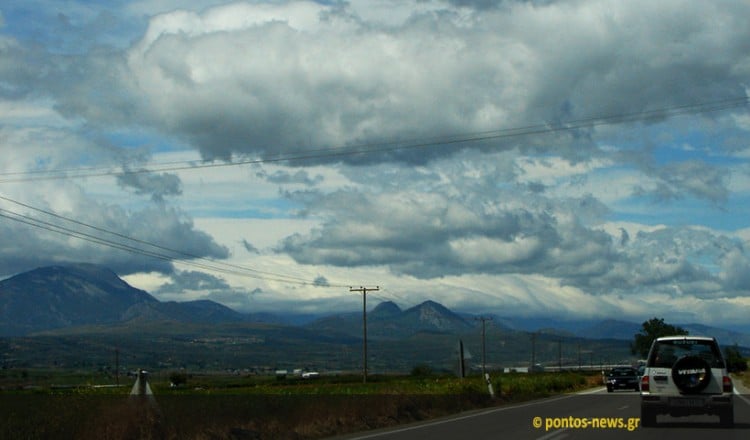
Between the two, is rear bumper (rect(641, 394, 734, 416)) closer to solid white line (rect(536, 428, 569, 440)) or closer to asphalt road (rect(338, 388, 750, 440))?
asphalt road (rect(338, 388, 750, 440))

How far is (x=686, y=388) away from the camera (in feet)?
79.0

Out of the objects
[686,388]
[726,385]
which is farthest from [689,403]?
[726,385]

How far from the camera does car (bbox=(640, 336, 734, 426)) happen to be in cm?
2411

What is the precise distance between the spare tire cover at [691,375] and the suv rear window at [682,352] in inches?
21.7

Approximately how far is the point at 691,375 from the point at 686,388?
35cm

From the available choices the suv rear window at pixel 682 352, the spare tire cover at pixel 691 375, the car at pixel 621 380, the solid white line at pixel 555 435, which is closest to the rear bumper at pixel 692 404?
the spare tire cover at pixel 691 375

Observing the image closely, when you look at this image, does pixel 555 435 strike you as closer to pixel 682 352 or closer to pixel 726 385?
pixel 682 352

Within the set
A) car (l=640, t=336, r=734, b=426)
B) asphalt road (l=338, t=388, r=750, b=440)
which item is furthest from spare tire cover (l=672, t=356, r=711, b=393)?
asphalt road (l=338, t=388, r=750, b=440)

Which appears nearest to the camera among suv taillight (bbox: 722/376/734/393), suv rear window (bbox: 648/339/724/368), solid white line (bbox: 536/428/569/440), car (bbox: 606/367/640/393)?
solid white line (bbox: 536/428/569/440)

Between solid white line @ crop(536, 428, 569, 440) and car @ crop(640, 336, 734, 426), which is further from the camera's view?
car @ crop(640, 336, 734, 426)

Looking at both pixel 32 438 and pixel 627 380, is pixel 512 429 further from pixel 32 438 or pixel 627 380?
pixel 627 380

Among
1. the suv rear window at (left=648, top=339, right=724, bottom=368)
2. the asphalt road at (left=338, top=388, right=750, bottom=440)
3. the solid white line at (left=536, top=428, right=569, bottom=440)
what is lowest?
the asphalt road at (left=338, top=388, right=750, bottom=440)

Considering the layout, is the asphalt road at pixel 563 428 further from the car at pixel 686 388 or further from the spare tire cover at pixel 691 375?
the spare tire cover at pixel 691 375

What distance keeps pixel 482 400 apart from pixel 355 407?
13524 mm
